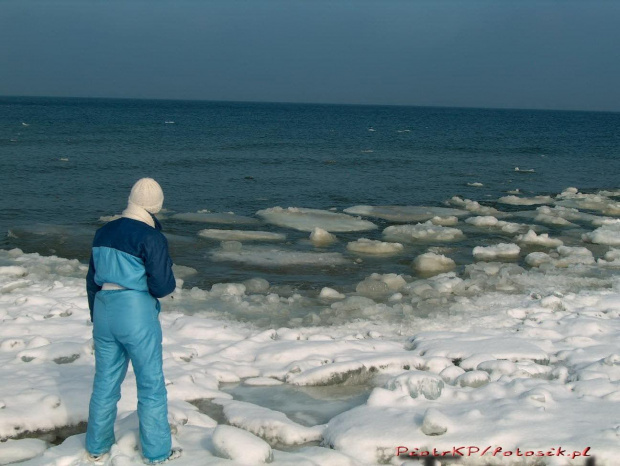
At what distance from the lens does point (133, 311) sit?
387cm

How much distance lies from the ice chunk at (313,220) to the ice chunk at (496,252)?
11.2 ft

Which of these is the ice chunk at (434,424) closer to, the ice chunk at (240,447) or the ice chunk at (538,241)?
the ice chunk at (240,447)

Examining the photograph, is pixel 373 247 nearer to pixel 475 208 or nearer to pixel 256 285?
pixel 256 285

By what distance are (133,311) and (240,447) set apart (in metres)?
1.09

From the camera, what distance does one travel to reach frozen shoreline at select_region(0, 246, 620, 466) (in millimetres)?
4426

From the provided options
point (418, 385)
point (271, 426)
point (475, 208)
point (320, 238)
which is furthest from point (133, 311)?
point (475, 208)

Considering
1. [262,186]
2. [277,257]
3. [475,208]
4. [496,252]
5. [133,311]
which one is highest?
[133,311]

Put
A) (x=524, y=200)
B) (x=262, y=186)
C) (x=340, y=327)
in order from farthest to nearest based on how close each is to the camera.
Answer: (x=262, y=186) < (x=524, y=200) < (x=340, y=327)

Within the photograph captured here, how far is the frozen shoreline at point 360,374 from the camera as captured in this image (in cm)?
443

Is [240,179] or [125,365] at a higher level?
[125,365]

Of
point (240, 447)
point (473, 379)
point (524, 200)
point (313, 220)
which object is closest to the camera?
point (240, 447)

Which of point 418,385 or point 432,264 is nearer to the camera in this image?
point 418,385

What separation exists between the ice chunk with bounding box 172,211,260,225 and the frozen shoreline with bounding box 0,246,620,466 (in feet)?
22.2

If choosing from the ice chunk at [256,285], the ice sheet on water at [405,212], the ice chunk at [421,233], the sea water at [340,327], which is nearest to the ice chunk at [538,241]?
the sea water at [340,327]
